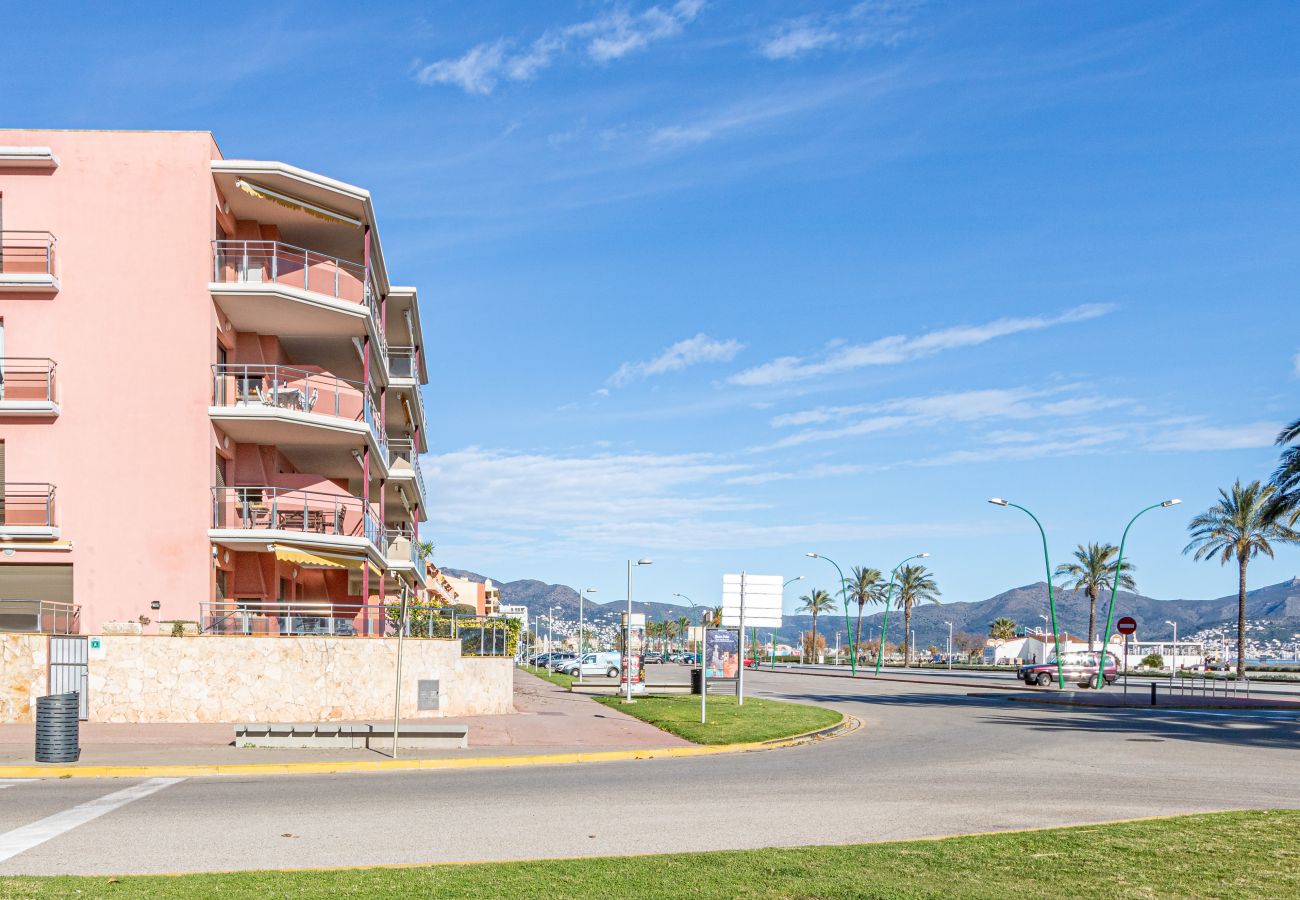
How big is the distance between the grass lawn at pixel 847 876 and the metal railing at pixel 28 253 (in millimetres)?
24834

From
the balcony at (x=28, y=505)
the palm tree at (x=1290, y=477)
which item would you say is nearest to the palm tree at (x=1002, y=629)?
the palm tree at (x=1290, y=477)

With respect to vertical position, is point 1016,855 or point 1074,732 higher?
point 1016,855

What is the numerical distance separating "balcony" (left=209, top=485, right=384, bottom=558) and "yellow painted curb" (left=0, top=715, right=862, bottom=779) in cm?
1276

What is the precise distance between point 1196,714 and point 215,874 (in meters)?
32.4

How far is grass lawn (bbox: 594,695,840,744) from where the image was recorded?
2407cm

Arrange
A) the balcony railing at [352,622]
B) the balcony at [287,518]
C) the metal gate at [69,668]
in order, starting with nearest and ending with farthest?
the metal gate at [69,668]
the balcony railing at [352,622]
the balcony at [287,518]

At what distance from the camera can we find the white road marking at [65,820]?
10.7 meters

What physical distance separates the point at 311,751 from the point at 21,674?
30.0 feet

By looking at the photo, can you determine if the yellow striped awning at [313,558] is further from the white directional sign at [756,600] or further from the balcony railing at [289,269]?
the white directional sign at [756,600]

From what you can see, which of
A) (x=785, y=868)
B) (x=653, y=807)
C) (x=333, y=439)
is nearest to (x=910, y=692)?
(x=333, y=439)

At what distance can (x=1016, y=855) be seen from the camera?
390 inches

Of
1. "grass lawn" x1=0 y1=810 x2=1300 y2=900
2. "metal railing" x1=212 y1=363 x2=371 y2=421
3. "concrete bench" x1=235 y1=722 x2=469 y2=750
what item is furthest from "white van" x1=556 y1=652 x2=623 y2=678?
"grass lawn" x1=0 y1=810 x2=1300 y2=900

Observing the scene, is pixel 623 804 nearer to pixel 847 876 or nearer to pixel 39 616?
pixel 847 876

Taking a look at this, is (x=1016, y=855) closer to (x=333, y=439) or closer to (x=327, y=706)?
(x=327, y=706)
